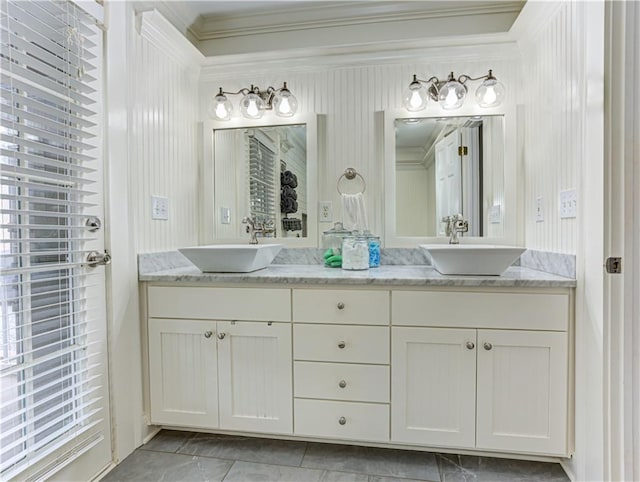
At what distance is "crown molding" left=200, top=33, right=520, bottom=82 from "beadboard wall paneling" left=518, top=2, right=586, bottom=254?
155mm

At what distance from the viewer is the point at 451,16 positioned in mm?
2037

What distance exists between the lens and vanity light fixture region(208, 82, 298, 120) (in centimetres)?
209

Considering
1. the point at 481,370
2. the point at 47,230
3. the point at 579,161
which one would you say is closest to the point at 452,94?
the point at 579,161

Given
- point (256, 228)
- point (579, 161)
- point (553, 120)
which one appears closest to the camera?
point (579, 161)

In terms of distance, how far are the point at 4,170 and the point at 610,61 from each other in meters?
2.02

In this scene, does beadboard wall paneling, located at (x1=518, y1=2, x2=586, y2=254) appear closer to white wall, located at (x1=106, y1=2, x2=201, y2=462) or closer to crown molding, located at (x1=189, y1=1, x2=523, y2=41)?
crown molding, located at (x1=189, y1=1, x2=523, y2=41)

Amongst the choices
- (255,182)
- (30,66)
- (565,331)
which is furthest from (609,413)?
(30,66)

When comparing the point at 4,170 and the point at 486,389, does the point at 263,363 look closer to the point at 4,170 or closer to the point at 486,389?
the point at 486,389

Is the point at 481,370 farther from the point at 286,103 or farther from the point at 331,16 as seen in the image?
the point at 331,16

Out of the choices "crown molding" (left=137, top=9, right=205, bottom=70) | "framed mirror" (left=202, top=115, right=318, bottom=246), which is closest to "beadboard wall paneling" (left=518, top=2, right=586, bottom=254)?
"framed mirror" (left=202, top=115, right=318, bottom=246)

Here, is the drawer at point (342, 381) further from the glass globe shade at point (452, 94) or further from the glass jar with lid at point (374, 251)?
the glass globe shade at point (452, 94)

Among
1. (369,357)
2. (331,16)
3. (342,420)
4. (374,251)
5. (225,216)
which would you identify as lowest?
(342,420)

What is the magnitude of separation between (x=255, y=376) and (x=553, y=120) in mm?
1833

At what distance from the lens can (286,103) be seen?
209 centimetres
